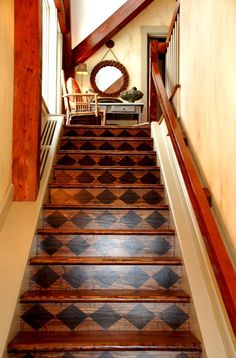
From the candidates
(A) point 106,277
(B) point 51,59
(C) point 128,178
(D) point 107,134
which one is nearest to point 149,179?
(C) point 128,178

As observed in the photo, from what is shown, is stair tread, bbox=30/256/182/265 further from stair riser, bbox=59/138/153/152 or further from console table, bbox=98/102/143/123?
console table, bbox=98/102/143/123

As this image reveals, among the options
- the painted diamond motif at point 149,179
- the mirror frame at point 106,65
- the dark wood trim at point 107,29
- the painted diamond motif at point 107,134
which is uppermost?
the dark wood trim at point 107,29

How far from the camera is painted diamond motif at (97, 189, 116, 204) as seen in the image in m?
3.81

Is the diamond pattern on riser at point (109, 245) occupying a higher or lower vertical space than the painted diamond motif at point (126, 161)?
lower

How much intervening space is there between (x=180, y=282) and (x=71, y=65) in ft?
19.3

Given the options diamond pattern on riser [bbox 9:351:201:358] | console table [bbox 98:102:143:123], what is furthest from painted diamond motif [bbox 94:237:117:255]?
console table [bbox 98:102:143:123]

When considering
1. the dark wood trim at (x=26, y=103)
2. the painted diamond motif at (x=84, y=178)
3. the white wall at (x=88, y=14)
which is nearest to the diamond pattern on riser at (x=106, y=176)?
the painted diamond motif at (x=84, y=178)

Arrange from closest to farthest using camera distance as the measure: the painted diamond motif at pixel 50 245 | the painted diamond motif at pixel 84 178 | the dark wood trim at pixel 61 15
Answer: the painted diamond motif at pixel 50 245 → the painted diamond motif at pixel 84 178 → the dark wood trim at pixel 61 15

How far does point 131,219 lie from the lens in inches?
135

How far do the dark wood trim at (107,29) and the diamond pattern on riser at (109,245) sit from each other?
17.9 ft

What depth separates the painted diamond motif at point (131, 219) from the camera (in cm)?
342

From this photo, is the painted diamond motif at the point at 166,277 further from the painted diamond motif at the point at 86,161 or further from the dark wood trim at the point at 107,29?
the dark wood trim at the point at 107,29

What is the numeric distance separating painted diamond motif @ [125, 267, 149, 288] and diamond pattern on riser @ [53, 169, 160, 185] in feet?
4.66

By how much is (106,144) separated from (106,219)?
168cm
